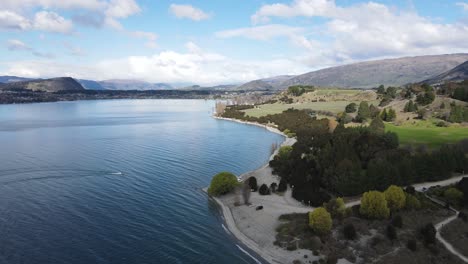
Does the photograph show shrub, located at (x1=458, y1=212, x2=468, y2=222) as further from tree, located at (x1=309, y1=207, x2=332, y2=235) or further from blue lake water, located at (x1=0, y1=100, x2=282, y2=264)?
blue lake water, located at (x1=0, y1=100, x2=282, y2=264)

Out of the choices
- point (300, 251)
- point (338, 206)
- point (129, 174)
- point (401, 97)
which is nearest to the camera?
point (300, 251)

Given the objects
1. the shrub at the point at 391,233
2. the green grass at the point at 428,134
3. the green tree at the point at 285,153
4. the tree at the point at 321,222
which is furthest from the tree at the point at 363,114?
the tree at the point at 321,222

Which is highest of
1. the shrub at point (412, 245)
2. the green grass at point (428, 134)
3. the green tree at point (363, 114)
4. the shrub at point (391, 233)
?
the green tree at point (363, 114)

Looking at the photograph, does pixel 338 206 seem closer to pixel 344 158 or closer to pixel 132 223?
pixel 344 158

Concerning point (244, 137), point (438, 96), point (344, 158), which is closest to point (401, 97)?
point (438, 96)

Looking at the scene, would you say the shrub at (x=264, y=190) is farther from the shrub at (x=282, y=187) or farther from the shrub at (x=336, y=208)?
the shrub at (x=336, y=208)

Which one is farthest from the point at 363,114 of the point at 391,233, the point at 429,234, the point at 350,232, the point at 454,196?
the point at 350,232

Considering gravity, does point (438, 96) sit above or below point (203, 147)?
above
